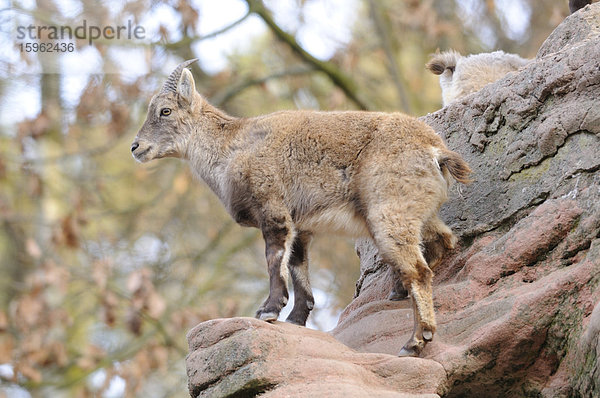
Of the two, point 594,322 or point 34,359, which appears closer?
point 594,322

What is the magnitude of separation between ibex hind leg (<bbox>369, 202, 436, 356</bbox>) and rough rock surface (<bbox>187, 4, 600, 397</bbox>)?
0.88 feet

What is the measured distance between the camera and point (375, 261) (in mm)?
9047

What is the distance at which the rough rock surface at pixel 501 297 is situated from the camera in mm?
6332

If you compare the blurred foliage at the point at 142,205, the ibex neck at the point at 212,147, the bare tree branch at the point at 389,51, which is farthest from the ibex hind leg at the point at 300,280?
the bare tree branch at the point at 389,51

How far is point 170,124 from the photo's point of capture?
920 cm

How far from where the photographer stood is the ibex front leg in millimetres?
7476

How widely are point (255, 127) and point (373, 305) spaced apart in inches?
83.9

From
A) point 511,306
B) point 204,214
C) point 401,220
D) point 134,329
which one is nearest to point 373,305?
point 401,220

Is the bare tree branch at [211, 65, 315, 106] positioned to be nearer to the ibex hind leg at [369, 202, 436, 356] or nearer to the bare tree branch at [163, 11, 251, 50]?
the bare tree branch at [163, 11, 251, 50]

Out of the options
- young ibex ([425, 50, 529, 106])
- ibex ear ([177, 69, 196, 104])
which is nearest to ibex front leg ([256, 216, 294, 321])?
ibex ear ([177, 69, 196, 104])

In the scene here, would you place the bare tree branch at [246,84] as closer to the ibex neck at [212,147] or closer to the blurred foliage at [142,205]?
the blurred foliage at [142,205]

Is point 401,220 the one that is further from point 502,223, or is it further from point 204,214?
point 204,214

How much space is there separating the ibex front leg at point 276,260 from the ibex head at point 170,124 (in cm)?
179

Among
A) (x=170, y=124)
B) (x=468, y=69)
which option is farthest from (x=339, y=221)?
(x=468, y=69)
